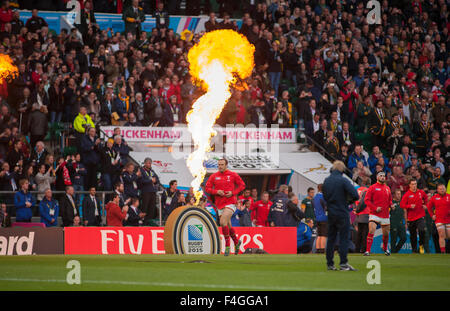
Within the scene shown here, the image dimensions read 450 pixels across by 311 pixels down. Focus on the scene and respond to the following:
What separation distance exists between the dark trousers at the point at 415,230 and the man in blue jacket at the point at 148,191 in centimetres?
816

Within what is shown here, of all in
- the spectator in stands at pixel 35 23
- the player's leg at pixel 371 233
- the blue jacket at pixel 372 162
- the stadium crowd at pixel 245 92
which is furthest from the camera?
the blue jacket at pixel 372 162

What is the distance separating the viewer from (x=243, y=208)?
24.8m

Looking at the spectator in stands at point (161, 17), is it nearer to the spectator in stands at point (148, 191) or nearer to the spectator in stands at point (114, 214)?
the spectator in stands at point (148, 191)

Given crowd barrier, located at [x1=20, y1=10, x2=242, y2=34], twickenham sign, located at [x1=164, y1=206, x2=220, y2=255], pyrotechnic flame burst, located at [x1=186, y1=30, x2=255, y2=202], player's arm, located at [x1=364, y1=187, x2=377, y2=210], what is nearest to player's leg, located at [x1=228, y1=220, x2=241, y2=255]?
twickenham sign, located at [x1=164, y1=206, x2=220, y2=255]

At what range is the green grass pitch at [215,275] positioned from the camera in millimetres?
11289

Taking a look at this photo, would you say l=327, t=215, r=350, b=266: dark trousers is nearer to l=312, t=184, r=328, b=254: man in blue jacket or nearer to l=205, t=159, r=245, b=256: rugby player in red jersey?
l=205, t=159, r=245, b=256: rugby player in red jersey

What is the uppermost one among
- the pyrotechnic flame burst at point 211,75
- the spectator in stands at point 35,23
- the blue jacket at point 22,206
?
the spectator in stands at point 35,23

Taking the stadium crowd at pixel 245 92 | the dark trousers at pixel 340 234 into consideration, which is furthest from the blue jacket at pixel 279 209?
the dark trousers at pixel 340 234

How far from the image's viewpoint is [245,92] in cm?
2902

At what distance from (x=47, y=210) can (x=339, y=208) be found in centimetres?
1135

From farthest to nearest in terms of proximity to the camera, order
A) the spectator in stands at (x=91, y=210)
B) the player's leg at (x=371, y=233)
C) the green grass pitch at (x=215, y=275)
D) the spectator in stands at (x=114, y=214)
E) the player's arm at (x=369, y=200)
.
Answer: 1. the spectator in stands at (x=91, y=210)
2. the spectator in stands at (x=114, y=214)
3. the player's arm at (x=369, y=200)
4. the player's leg at (x=371, y=233)
5. the green grass pitch at (x=215, y=275)

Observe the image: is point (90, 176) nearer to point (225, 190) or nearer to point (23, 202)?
point (23, 202)

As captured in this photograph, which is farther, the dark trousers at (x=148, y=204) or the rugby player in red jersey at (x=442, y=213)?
the dark trousers at (x=148, y=204)
